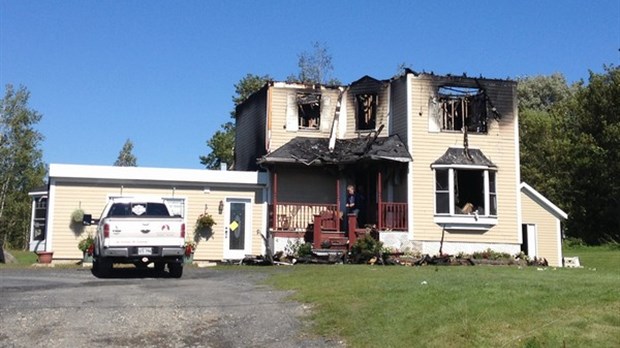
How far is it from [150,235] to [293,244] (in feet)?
24.7

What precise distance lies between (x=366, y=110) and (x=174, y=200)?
7.93 meters

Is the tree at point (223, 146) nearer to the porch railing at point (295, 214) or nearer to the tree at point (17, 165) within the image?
the tree at point (17, 165)

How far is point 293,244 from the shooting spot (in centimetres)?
2167

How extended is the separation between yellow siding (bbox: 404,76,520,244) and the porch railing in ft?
10.6

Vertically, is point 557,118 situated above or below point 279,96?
above

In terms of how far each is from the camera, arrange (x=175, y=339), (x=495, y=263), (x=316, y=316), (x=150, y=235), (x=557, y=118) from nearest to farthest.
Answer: (x=175, y=339) → (x=316, y=316) → (x=150, y=235) → (x=495, y=263) → (x=557, y=118)

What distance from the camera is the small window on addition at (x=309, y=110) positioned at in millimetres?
24281

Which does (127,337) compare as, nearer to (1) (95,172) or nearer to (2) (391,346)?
(2) (391,346)

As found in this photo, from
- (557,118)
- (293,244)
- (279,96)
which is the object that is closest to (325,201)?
(293,244)

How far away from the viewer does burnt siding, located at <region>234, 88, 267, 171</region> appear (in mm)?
24880

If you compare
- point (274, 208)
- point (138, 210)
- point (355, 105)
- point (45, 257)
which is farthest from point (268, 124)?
point (138, 210)

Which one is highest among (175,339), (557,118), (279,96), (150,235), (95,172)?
(557,118)

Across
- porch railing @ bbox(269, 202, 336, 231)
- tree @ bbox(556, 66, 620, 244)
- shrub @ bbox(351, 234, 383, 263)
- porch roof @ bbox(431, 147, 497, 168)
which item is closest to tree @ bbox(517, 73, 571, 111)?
tree @ bbox(556, 66, 620, 244)

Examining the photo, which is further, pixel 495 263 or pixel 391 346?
pixel 495 263
